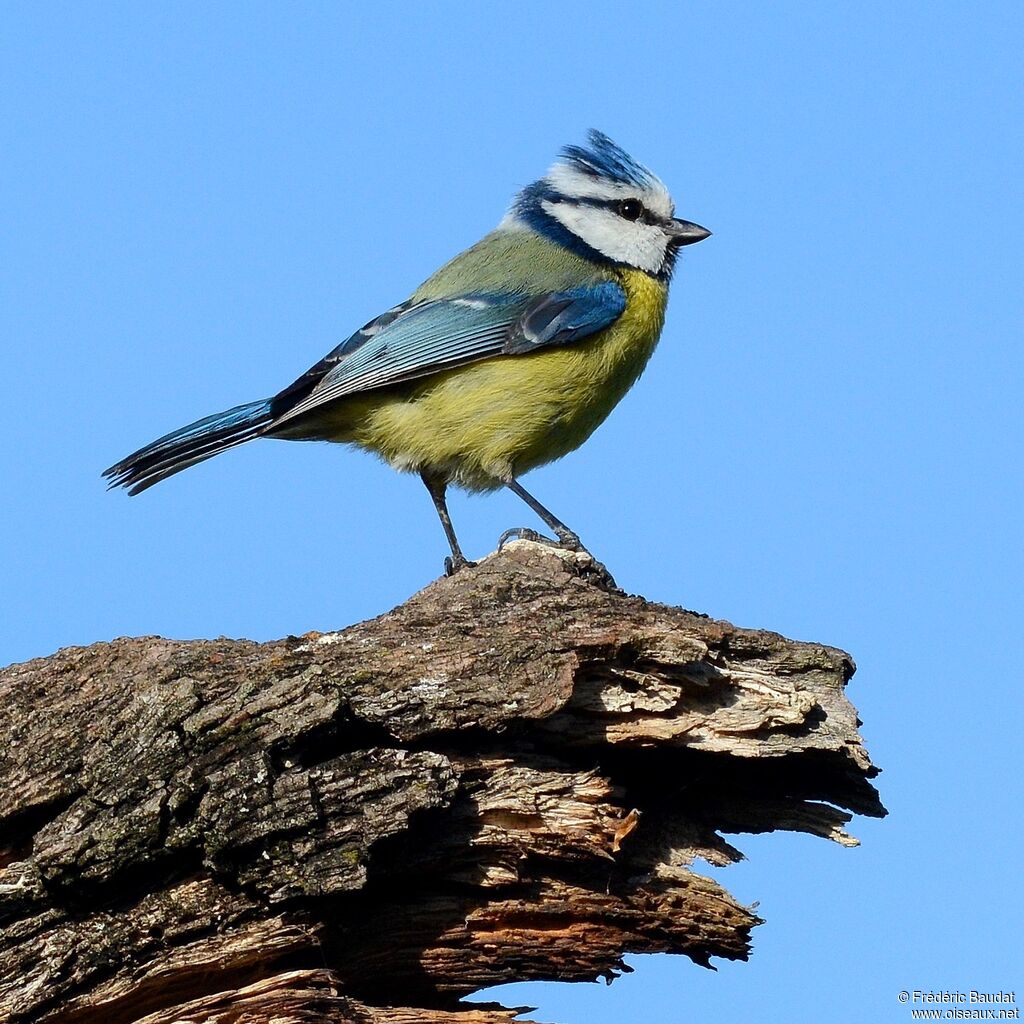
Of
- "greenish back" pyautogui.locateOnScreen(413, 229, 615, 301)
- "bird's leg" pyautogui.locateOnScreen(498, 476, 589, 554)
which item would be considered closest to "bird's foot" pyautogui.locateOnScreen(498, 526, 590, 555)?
"bird's leg" pyautogui.locateOnScreen(498, 476, 589, 554)

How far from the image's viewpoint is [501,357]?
672cm

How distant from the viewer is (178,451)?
6539 mm

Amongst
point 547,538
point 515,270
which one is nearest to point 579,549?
point 547,538

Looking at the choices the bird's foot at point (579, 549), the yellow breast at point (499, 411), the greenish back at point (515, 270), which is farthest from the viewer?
the greenish back at point (515, 270)

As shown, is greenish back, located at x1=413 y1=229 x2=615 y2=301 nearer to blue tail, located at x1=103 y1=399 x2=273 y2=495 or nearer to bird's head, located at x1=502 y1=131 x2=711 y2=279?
bird's head, located at x1=502 y1=131 x2=711 y2=279

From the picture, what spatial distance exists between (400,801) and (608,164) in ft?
15.6

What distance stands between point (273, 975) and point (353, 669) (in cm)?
96

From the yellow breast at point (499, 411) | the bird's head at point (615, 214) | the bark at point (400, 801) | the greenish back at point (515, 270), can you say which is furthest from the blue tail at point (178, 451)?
the bird's head at point (615, 214)

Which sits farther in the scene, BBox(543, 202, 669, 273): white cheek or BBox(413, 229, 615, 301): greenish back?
BBox(543, 202, 669, 273): white cheek

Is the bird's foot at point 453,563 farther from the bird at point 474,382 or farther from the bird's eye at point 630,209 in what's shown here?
the bird's eye at point 630,209

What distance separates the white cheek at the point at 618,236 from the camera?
7.46 meters

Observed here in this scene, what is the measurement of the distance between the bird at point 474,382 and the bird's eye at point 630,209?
0.37 m

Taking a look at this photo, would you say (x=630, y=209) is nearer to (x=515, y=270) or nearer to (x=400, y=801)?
(x=515, y=270)

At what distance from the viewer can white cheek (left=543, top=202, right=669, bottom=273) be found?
7.46 m
